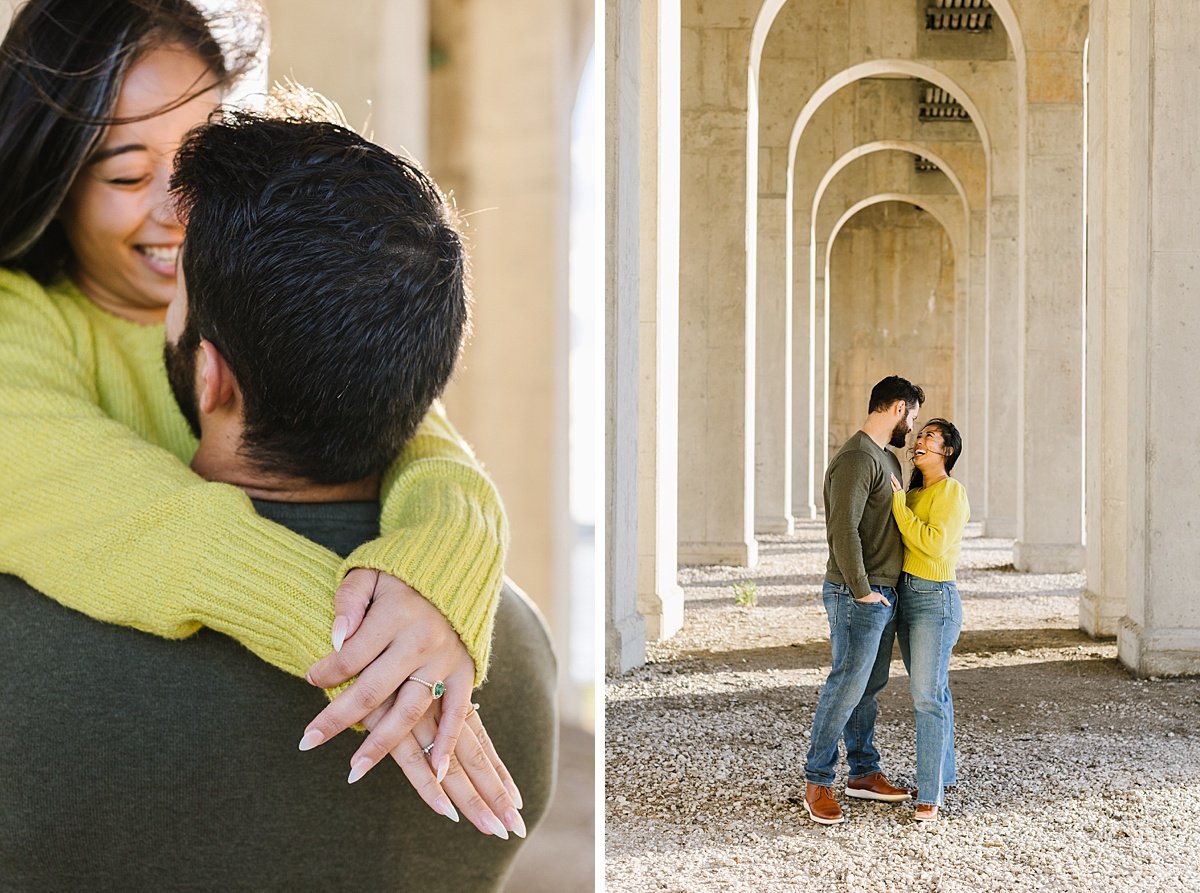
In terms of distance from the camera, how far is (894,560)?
3412 millimetres

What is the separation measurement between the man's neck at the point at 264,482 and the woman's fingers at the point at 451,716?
318mm

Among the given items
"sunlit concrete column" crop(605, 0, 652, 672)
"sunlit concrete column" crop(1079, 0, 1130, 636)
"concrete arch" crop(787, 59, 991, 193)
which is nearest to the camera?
"sunlit concrete column" crop(605, 0, 652, 672)

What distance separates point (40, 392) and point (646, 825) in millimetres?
3282

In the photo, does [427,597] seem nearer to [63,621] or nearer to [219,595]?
[219,595]

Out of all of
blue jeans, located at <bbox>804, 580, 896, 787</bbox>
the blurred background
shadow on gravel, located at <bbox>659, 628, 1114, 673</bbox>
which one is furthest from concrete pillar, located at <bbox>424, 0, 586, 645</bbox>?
shadow on gravel, located at <bbox>659, 628, 1114, 673</bbox>

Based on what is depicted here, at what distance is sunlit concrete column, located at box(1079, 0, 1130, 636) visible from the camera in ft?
22.1

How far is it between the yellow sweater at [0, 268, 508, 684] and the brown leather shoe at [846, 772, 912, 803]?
292cm

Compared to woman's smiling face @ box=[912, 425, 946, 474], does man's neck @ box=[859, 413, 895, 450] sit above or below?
above

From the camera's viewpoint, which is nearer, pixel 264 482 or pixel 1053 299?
pixel 264 482

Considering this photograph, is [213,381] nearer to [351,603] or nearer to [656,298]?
[351,603]

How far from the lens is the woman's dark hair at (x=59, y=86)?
1.54 metres

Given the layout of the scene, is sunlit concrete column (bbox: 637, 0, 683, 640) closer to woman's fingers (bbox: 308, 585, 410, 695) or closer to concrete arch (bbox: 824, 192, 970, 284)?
woman's fingers (bbox: 308, 585, 410, 695)

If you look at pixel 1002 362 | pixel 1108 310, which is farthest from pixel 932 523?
pixel 1002 362

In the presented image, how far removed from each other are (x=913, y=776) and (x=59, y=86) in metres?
4.08
